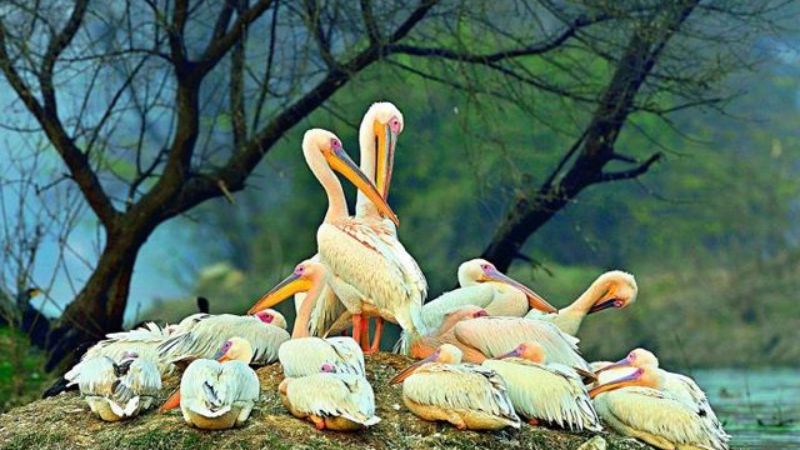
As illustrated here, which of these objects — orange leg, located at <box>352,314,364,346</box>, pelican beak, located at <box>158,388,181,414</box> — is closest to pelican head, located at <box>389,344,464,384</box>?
orange leg, located at <box>352,314,364,346</box>

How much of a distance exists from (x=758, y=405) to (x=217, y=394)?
745 cm

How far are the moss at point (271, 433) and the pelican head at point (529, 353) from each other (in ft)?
1.11

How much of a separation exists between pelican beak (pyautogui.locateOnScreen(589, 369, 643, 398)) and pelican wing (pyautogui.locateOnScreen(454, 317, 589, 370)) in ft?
0.39

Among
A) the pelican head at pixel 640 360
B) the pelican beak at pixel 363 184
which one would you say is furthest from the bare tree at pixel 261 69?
the pelican head at pixel 640 360

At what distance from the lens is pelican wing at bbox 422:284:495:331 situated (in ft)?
27.6

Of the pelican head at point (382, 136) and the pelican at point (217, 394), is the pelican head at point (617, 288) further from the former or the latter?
the pelican at point (217, 394)

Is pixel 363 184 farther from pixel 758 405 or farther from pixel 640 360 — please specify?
pixel 758 405

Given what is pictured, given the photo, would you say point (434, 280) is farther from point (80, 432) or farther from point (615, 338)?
point (80, 432)

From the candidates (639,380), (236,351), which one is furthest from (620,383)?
(236,351)

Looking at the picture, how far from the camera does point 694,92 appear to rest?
11672 millimetres

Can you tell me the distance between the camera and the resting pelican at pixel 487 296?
28.5 feet

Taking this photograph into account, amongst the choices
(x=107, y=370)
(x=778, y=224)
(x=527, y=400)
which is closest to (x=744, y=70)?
(x=527, y=400)

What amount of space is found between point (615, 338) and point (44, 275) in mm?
9706

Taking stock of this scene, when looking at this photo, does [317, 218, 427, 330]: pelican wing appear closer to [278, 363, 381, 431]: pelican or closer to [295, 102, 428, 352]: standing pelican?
[295, 102, 428, 352]: standing pelican
